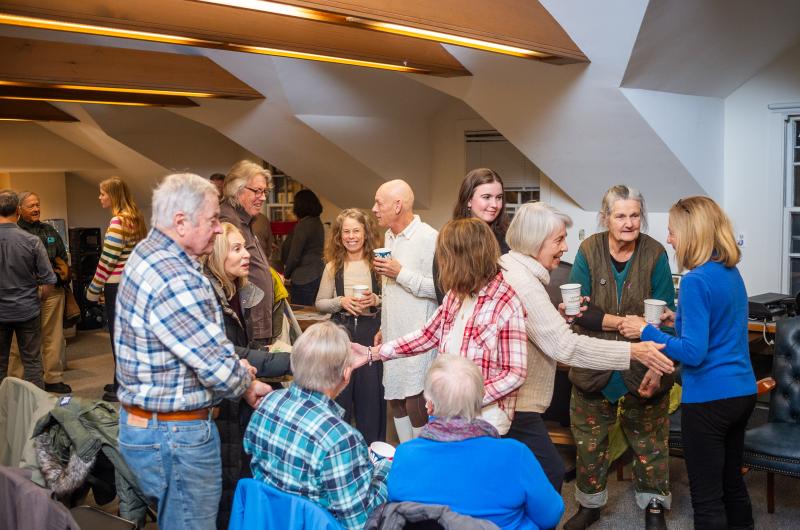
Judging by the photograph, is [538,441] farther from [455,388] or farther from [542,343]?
[455,388]

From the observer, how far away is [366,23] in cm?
362

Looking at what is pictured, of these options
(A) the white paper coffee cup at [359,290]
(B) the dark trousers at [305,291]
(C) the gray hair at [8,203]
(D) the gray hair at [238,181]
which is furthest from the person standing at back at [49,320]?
(A) the white paper coffee cup at [359,290]

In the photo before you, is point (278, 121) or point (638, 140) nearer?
point (638, 140)

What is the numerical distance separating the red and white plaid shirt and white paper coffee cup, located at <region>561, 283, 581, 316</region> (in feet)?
1.42

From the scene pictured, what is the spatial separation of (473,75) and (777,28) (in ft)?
6.56

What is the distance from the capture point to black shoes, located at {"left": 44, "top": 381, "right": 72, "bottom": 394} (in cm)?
652

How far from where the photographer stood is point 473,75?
18.6 ft

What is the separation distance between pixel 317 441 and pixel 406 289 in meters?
1.70

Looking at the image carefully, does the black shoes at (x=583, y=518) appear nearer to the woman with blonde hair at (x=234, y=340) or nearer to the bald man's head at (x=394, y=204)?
the woman with blonde hair at (x=234, y=340)

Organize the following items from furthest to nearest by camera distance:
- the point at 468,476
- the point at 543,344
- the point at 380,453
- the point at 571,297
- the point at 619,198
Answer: the point at 619,198, the point at 571,297, the point at 543,344, the point at 380,453, the point at 468,476

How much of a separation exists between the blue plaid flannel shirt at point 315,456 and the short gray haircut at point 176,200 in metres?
0.62

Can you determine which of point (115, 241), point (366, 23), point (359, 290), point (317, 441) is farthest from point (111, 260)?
point (317, 441)

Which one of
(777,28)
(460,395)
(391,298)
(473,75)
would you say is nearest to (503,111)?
(473,75)

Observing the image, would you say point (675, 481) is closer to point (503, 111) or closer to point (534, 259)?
point (534, 259)
